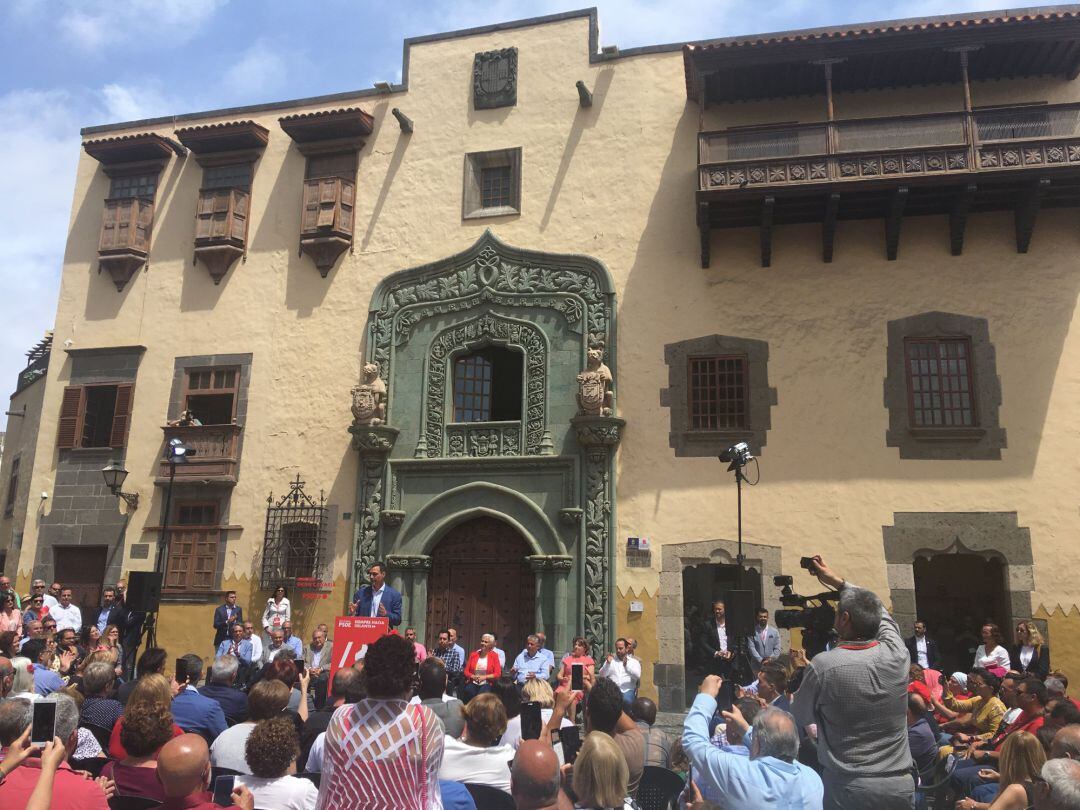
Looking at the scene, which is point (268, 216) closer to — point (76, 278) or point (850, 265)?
point (76, 278)

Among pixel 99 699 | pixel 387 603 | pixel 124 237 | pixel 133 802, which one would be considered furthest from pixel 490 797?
pixel 124 237

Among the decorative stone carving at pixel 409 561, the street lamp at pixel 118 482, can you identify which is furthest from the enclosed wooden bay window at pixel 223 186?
the decorative stone carving at pixel 409 561

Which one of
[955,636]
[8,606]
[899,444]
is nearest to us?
[8,606]

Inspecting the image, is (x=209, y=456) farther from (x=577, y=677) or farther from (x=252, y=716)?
(x=252, y=716)

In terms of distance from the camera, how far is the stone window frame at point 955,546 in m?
14.7

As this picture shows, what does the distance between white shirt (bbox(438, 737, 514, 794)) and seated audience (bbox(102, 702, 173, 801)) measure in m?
1.58

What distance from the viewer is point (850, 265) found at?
16469 mm

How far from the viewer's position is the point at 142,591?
15.1 m

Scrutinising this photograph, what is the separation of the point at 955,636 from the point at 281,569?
527 inches

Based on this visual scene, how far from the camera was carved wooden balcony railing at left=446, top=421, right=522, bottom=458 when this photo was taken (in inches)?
680

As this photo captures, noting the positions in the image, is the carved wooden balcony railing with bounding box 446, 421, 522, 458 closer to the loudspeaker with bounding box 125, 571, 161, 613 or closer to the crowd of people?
the loudspeaker with bounding box 125, 571, 161, 613

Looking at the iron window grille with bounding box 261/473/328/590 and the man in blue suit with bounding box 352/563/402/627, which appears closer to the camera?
the man in blue suit with bounding box 352/563/402/627

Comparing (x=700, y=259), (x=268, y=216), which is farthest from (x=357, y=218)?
(x=700, y=259)

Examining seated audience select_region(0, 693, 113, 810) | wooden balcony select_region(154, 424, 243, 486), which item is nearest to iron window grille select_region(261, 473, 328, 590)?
wooden balcony select_region(154, 424, 243, 486)
